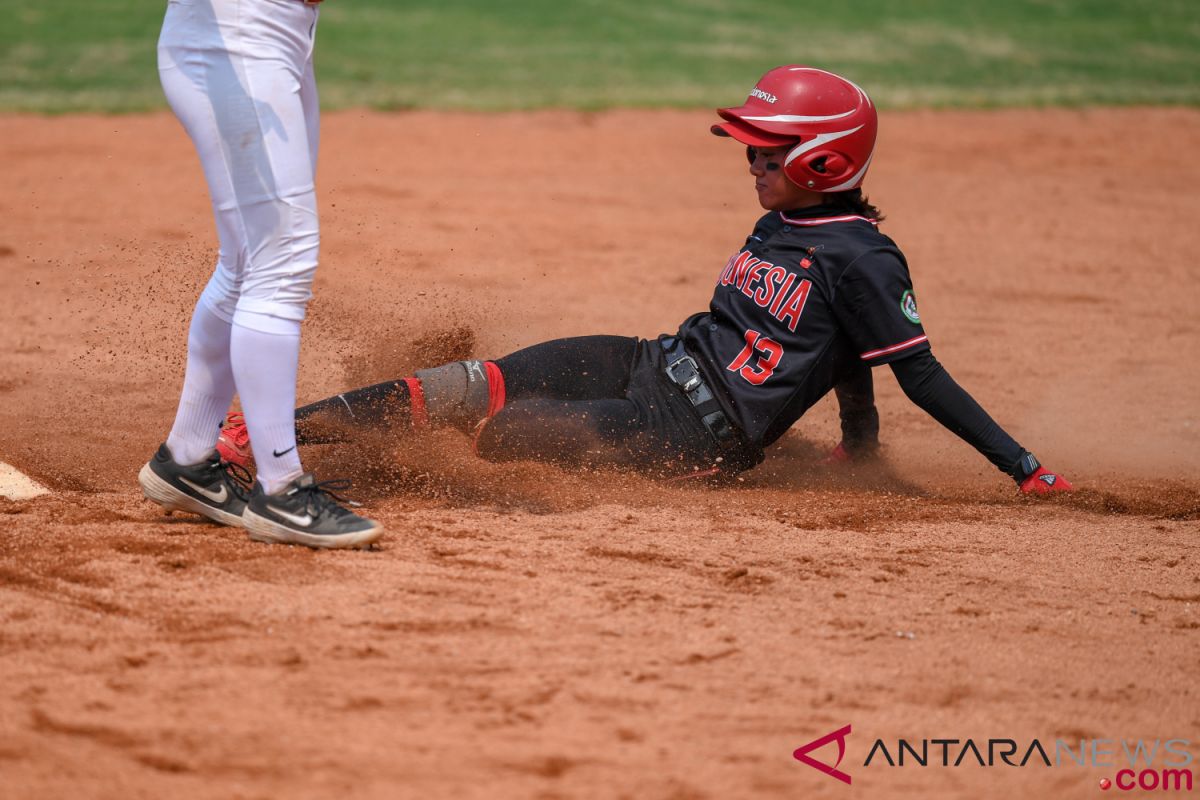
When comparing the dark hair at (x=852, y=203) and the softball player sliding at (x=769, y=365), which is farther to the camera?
the dark hair at (x=852, y=203)

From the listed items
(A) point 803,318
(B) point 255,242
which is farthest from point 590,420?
(B) point 255,242

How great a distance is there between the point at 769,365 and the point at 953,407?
53cm

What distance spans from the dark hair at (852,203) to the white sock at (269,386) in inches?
66.3

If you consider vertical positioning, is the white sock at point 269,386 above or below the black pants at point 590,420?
above

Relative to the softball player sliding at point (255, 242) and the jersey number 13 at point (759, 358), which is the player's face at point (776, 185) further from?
the softball player sliding at point (255, 242)

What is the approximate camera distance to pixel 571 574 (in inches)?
112

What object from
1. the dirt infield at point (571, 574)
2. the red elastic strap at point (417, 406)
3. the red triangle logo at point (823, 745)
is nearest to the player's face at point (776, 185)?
the dirt infield at point (571, 574)

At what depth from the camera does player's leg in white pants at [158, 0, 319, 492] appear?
270 cm

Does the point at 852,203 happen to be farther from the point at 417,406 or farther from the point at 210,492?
the point at 210,492

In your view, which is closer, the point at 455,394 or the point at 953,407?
the point at 953,407

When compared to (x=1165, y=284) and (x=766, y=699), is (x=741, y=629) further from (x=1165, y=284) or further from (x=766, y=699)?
(x=1165, y=284)

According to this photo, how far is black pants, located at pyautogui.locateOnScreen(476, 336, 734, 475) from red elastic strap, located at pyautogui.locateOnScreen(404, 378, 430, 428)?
0.56ft

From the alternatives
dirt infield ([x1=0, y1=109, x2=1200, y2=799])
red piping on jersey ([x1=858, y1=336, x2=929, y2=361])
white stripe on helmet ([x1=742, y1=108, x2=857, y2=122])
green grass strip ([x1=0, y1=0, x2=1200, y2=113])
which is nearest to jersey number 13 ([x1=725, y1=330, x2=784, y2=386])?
red piping on jersey ([x1=858, y1=336, x2=929, y2=361])

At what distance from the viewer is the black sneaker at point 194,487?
3.03 metres
